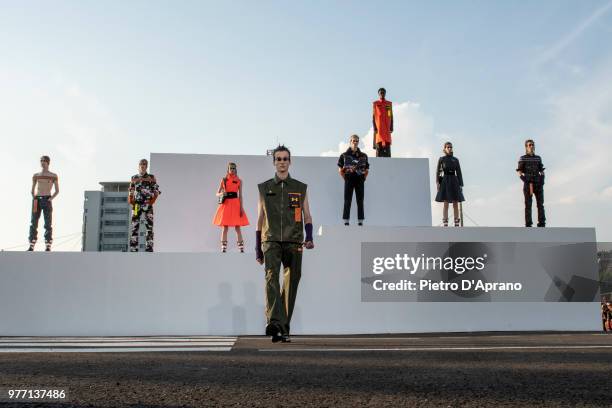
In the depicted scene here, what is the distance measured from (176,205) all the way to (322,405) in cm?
1061

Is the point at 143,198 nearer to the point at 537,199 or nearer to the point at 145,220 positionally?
the point at 145,220

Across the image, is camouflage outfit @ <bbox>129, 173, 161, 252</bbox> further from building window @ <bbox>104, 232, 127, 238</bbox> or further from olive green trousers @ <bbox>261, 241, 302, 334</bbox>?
building window @ <bbox>104, 232, 127, 238</bbox>

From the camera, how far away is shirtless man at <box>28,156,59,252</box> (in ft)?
32.6

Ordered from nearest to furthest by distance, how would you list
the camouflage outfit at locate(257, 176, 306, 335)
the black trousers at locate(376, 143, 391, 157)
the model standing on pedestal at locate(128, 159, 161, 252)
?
the camouflage outfit at locate(257, 176, 306, 335) → the model standing on pedestal at locate(128, 159, 161, 252) → the black trousers at locate(376, 143, 391, 157)

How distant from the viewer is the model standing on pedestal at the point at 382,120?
503 inches

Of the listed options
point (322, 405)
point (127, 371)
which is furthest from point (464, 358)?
point (127, 371)

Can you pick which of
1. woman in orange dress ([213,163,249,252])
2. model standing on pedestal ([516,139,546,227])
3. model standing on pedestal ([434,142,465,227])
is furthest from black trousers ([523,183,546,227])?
woman in orange dress ([213,163,249,252])

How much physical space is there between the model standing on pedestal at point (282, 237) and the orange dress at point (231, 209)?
5102mm

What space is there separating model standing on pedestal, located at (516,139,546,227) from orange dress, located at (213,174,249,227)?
16.5ft

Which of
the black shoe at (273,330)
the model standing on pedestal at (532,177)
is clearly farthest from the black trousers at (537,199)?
the black shoe at (273,330)

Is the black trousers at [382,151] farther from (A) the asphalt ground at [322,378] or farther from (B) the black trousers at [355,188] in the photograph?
(A) the asphalt ground at [322,378]

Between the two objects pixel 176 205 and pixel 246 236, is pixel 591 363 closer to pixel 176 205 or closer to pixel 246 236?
pixel 246 236

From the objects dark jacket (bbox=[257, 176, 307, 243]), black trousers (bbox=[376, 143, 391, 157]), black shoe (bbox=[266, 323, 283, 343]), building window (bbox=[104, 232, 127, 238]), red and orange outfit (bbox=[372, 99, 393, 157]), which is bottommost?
black shoe (bbox=[266, 323, 283, 343])

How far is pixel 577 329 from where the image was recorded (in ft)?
31.9
